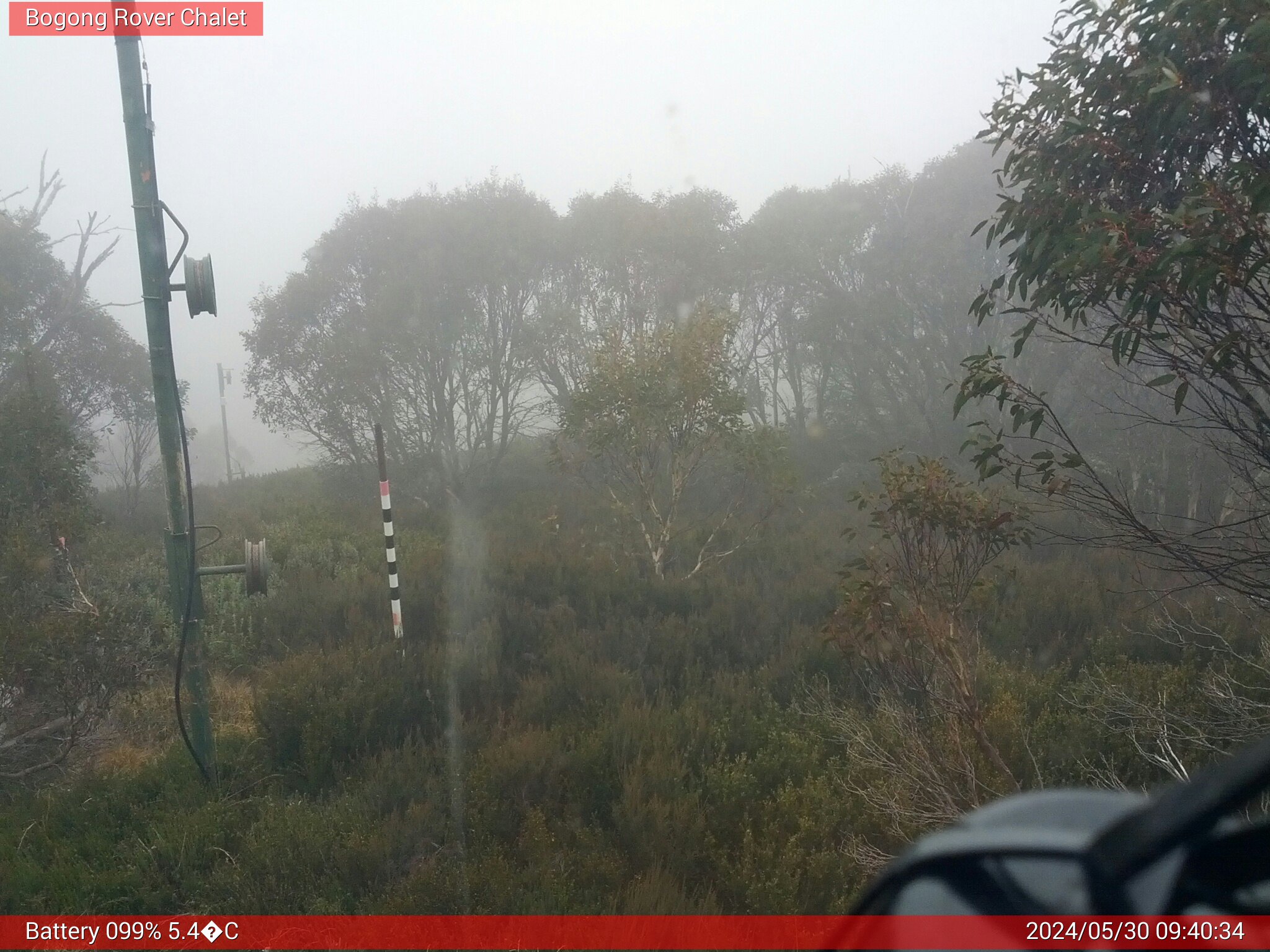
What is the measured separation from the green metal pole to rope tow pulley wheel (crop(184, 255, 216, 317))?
0.24 m

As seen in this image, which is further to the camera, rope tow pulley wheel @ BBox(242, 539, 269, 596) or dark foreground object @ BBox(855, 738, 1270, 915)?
rope tow pulley wheel @ BBox(242, 539, 269, 596)

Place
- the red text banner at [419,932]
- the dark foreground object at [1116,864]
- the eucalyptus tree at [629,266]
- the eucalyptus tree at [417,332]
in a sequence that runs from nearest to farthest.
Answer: the dark foreground object at [1116,864] < the red text banner at [419,932] < the eucalyptus tree at [417,332] < the eucalyptus tree at [629,266]

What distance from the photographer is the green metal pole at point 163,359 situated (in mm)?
5027

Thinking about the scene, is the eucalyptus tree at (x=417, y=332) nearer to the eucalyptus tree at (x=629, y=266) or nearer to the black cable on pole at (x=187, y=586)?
the eucalyptus tree at (x=629, y=266)

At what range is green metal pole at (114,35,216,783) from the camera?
5.03 metres

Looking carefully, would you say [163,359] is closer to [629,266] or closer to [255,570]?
[255,570]

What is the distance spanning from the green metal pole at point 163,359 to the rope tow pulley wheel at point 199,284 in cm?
24

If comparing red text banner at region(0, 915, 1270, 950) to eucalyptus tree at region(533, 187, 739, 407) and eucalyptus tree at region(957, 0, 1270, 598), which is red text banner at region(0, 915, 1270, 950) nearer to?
eucalyptus tree at region(957, 0, 1270, 598)

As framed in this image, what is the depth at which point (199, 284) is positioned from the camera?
506 cm

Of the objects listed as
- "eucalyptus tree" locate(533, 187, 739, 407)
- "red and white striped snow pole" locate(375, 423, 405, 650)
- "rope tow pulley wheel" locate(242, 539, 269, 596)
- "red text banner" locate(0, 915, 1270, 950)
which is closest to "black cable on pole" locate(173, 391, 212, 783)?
"rope tow pulley wheel" locate(242, 539, 269, 596)

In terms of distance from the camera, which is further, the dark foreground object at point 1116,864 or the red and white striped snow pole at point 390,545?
the red and white striped snow pole at point 390,545

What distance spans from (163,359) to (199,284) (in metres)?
0.51

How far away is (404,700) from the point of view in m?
6.54

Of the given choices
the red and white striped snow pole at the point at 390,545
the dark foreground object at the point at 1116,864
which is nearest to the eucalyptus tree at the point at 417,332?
the red and white striped snow pole at the point at 390,545
